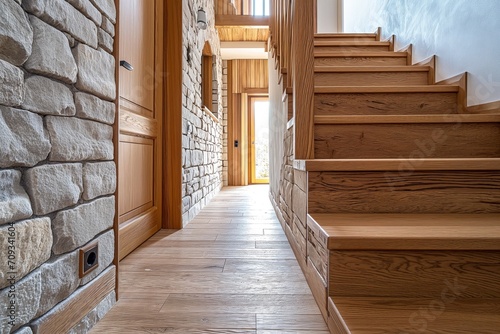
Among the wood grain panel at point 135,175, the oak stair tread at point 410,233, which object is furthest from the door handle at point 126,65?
the oak stair tread at point 410,233

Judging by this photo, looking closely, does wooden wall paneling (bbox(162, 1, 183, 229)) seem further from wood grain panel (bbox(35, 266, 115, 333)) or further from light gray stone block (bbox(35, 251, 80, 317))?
light gray stone block (bbox(35, 251, 80, 317))

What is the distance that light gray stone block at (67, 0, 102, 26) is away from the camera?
0.80m

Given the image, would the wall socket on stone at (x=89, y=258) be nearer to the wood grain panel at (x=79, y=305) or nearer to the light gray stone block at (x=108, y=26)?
the wood grain panel at (x=79, y=305)

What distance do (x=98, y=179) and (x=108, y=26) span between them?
20.5 inches

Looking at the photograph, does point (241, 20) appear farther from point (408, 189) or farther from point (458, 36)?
point (408, 189)

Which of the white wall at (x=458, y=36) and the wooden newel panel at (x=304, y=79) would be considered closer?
the wooden newel panel at (x=304, y=79)

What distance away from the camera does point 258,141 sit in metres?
6.00

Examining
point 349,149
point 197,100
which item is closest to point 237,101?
point 197,100

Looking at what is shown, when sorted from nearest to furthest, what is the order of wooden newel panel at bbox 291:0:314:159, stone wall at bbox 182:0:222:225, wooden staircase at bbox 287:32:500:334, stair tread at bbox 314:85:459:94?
wooden staircase at bbox 287:32:500:334
wooden newel panel at bbox 291:0:314:159
stair tread at bbox 314:85:459:94
stone wall at bbox 182:0:222:225

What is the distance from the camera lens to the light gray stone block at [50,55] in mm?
635

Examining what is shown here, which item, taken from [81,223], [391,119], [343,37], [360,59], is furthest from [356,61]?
[81,223]

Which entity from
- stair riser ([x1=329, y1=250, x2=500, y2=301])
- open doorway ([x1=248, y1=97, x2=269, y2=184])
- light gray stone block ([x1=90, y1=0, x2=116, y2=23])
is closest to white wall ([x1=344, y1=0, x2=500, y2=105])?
stair riser ([x1=329, y1=250, x2=500, y2=301])

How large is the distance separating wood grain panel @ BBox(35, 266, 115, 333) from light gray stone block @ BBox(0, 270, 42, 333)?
2.0 inches

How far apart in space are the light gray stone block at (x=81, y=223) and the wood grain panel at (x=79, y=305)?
0.47 feet
